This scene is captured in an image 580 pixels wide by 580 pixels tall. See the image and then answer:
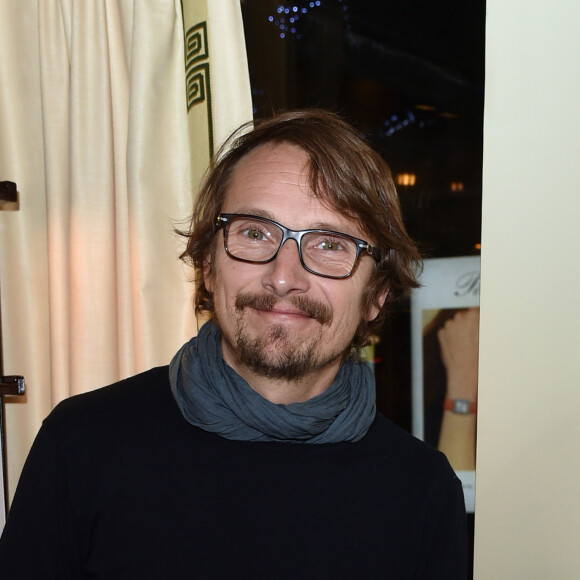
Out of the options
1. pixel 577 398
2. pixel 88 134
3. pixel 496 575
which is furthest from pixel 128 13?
pixel 496 575

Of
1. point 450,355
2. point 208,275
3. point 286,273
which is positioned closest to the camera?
point 286,273

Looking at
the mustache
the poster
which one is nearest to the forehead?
the mustache

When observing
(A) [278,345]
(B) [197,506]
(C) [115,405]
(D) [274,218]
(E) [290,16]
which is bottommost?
(B) [197,506]

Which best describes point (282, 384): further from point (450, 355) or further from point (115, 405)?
point (450, 355)

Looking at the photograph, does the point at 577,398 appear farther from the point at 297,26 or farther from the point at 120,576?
the point at 297,26

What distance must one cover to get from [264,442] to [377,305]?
0.37 meters

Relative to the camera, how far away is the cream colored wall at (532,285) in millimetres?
1489

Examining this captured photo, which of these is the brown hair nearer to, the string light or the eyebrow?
the eyebrow

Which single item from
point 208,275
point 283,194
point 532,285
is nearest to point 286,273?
point 283,194

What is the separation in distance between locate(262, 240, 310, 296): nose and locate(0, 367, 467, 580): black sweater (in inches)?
11.9

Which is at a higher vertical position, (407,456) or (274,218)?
(274,218)

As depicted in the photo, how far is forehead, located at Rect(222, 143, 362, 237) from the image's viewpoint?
1.27 metres

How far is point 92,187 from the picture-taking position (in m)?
1.77

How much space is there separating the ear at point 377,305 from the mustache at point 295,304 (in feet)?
0.61
